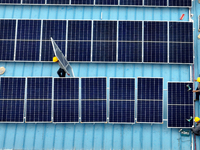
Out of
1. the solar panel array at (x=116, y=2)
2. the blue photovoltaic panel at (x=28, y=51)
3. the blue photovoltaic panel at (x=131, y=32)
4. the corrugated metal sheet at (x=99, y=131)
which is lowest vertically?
the corrugated metal sheet at (x=99, y=131)

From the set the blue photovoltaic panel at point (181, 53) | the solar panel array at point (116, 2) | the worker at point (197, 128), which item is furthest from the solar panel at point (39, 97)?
the worker at point (197, 128)

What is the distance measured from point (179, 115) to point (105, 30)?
8.33 metres

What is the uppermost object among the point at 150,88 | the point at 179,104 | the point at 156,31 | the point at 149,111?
the point at 156,31

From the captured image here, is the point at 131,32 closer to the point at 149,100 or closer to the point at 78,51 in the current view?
the point at 78,51

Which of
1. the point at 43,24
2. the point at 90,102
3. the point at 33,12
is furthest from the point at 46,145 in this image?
the point at 33,12

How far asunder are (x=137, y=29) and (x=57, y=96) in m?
7.86

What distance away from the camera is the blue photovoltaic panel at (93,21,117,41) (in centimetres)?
1749

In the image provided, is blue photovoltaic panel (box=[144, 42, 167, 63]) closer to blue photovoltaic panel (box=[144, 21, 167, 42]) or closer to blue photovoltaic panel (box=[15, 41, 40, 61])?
blue photovoltaic panel (box=[144, 21, 167, 42])

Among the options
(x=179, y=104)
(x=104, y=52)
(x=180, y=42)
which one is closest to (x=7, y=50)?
(x=104, y=52)

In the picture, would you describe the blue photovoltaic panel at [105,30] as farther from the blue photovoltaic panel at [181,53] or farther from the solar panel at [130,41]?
the blue photovoltaic panel at [181,53]

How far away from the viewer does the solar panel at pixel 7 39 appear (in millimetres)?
17516

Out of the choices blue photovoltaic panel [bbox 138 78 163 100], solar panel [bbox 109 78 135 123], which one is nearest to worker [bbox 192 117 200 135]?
blue photovoltaic panel [bbox 138 78 163 100]

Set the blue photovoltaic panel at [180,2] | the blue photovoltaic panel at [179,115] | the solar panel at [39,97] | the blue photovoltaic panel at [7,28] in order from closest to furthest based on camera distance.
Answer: the blue photovoltaic panel at [179,115]
the solar panel at [39,97]
the blue photovoltaic panel at [7,28]
the blue photovoltaic panel at [180,2]

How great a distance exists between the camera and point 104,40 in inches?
687
